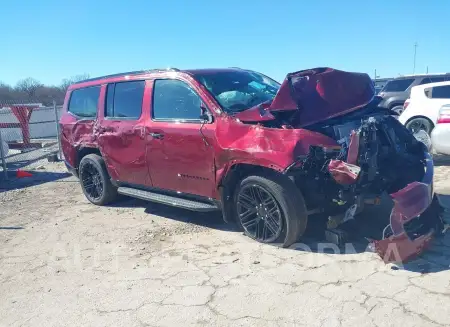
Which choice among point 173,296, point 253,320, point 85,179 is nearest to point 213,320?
point 253,320

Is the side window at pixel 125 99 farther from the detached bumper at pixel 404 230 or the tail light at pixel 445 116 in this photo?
the tail light at pixel 445 116

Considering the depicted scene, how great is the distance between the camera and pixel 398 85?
14.9 metres

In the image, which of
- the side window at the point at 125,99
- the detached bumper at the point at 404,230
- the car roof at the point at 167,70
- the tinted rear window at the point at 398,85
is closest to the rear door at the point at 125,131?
the side window at the point at 125,99

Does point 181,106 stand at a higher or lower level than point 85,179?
higher

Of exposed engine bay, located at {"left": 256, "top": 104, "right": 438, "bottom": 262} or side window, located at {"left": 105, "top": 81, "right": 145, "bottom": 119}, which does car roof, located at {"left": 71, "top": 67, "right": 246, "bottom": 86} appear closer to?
side window, located at {"left": 105, "top": 81, "right": 145, "bottom": 119}

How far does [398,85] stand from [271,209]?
12615 millimetres

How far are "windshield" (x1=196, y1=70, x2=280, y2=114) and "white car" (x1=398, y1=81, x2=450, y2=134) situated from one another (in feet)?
18.5

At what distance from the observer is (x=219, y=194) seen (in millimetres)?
4559

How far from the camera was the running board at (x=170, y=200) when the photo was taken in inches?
185

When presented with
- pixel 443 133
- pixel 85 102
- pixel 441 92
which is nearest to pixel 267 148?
pixel 85 102

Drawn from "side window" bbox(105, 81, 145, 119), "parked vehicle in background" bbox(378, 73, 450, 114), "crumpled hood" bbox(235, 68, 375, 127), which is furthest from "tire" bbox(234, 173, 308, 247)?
"parked vehicle in background" bbox(378, 73, 450, 114)

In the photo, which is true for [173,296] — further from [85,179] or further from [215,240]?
[85,179]

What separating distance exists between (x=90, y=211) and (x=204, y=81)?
2854 mm

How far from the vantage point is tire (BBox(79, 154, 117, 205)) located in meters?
6.26
